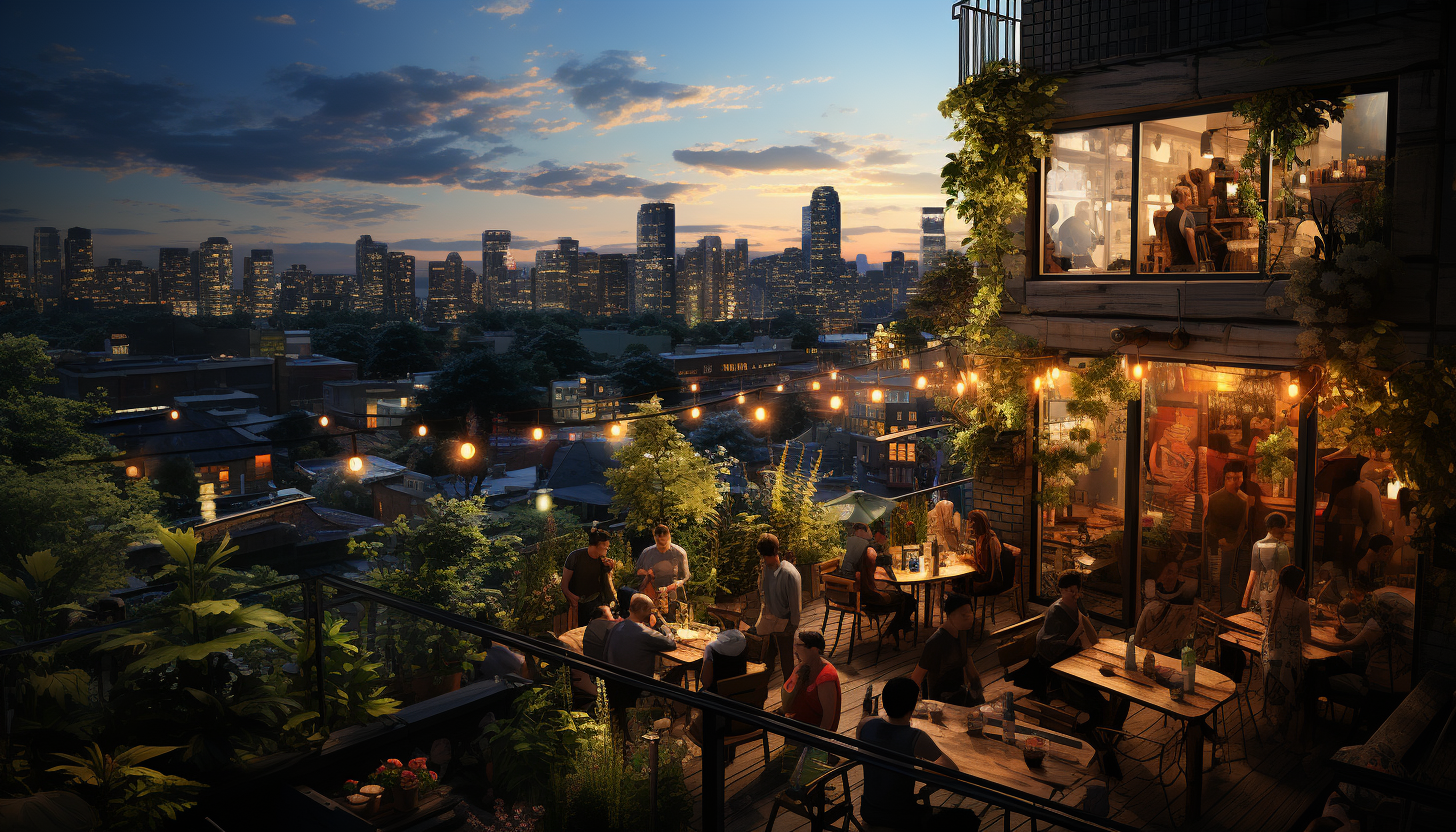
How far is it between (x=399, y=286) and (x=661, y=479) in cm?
10357

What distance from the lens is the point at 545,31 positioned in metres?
123

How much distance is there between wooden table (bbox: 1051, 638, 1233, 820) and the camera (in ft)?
18.4

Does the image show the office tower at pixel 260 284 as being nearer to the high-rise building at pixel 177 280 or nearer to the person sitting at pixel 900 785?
the high-rise building at pixel 177 280

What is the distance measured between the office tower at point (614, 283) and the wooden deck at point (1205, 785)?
118m

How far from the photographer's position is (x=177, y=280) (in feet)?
253

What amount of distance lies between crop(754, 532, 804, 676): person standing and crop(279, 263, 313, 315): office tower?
99832 mm

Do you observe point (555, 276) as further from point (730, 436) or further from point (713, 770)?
point (713, 770)

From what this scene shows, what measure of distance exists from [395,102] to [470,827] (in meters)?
139

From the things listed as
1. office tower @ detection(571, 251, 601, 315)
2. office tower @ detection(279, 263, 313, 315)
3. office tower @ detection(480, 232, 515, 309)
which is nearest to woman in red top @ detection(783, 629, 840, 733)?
office tower @ detection(279, 263, 313, 315)

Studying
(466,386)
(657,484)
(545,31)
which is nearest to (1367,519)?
(657,484)

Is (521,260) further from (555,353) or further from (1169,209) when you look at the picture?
(1169,209)

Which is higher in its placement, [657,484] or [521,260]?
[521,260]

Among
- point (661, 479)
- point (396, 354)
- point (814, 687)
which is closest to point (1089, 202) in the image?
point (661, 479)

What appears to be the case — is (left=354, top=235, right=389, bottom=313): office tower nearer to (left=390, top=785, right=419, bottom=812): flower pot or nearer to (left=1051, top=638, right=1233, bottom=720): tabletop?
(left=390, top=785, right=419, bottom=812): flower pot
